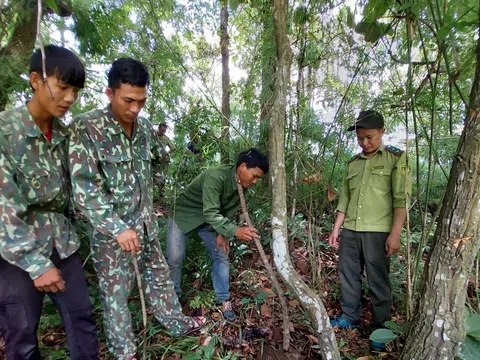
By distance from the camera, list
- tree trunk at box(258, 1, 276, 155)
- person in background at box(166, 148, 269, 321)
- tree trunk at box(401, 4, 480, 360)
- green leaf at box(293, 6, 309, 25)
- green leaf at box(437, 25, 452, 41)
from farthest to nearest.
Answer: tree trunk at box(258, 1, 276, 155), person in background at box(166, 148, 269, 321), green leaf at box(293, 6, 309, 25), tree trunk at box(401, 4, 480, 360), green leaf at box(437, 25, 452, 41)

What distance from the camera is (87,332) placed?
1904 millimetres

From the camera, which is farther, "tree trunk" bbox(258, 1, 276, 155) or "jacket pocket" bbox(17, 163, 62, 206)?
"tree trunk" bbox(258, 1, 276, 155)

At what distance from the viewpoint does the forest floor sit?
2.36 m

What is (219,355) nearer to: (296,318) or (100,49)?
(296,318)

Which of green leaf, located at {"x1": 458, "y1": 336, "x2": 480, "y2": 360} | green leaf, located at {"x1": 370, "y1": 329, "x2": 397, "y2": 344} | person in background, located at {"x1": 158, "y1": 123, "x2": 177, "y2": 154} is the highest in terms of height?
person in background, located at {"x1": 158, "y1": 123, "x2": 177, "y2": 154}

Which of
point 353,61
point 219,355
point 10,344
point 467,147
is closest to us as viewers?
point 467,147

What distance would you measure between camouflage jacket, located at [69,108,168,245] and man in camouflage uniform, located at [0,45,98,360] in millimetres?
107

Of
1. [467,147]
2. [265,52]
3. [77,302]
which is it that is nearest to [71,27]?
[265,52]

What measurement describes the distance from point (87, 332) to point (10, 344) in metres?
0.40

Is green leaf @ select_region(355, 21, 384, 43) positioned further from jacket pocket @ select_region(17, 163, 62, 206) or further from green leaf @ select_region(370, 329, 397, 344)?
jacket pocket @ select_region(17, 163, 62, 206)

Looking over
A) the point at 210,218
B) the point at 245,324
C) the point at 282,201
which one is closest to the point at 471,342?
the point at 282,201

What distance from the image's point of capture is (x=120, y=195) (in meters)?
2.05

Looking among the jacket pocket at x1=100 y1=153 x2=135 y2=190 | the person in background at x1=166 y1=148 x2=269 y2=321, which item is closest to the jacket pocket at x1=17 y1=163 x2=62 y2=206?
the jacket pocket at x1=100 y1=153 x2=135 y2=190

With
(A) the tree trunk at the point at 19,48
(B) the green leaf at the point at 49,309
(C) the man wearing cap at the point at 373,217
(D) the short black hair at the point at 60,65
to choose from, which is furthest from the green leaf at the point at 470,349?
(A) the tree trunk at the point at 19,48
